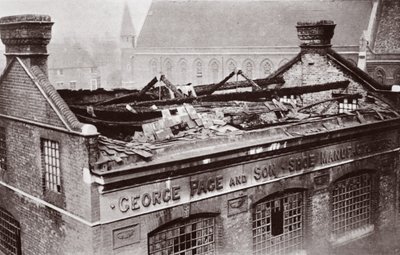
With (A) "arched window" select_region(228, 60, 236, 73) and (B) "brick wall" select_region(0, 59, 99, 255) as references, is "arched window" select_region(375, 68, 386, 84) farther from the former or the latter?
(B) "brick wall" select_region(0, 59, 99, 255)

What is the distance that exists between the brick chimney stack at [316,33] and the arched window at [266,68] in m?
46.8

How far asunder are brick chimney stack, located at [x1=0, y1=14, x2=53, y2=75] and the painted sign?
4.69 meters

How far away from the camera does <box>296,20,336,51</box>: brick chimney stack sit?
21.2 m

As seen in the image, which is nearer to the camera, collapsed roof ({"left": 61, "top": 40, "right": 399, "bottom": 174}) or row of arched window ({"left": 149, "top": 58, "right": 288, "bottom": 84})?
collapsed roof ({"left": 61, "top": 40, "right": 399, "bottom": 174})

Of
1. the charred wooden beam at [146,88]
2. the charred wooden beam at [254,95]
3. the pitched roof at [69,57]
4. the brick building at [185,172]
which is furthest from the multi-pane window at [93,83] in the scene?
the charred wooden beam at [146,88]

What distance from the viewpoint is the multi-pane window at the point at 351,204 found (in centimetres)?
1734

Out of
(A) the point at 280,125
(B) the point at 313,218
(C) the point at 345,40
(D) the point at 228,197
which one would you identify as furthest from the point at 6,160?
(C) the point at 345,40

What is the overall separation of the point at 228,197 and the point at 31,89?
6.09 m

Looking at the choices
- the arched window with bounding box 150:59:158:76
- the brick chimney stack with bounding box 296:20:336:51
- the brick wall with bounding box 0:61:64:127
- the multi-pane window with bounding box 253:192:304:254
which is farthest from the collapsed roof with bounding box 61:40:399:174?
the arched window with bounding box 150:59:158:76

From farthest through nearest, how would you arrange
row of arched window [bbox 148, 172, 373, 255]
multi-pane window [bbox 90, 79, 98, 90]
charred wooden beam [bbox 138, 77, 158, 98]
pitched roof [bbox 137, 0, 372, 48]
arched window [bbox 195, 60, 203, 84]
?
multi-pane window [bbox 90, 79, 98, 90]
arched window [bbox 195, 60, 203, 84]
pitched roof [bbox 137, 0, 372, 48]
charred wooden beam [bbox 138, 77, 158, 98]
row of arched window [bbox 148, 172, 373, 255]

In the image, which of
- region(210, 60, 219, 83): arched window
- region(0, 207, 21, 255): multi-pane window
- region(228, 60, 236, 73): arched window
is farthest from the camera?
region(210, 60, 219, 83): arched window

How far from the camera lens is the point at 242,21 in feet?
234

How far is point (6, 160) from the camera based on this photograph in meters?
15.5

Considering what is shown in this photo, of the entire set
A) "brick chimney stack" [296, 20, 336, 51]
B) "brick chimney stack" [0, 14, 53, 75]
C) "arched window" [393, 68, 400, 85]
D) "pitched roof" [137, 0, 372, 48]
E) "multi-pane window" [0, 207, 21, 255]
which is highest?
"pitched roof" [137, 0, 372, 48]
